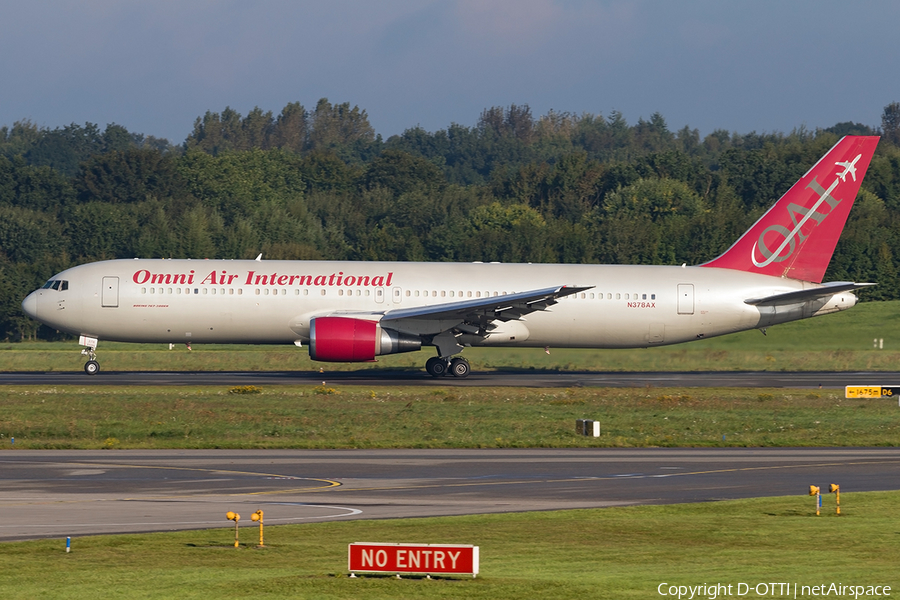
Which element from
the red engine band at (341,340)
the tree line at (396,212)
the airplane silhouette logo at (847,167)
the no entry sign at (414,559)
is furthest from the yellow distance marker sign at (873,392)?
the tree line at (396,212)

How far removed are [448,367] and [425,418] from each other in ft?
41.3

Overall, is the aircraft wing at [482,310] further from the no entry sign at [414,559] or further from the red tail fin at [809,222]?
the no entry sign at [414,559]

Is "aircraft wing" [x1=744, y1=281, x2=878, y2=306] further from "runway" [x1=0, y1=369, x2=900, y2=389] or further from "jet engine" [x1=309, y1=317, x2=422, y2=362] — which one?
"jet engine" [x1=309, y1=317, x2=422, y2=362]

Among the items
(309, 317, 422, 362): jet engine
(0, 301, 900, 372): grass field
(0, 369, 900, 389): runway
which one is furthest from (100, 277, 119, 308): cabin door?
(0, 301, 900, 372): grass field

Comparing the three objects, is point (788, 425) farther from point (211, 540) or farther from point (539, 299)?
point (211, 540)

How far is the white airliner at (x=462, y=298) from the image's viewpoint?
43.0 meters

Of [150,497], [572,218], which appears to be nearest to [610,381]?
[150,497]

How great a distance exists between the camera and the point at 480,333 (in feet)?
143

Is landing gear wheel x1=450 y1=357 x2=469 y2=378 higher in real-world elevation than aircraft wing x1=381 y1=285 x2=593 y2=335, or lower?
lower

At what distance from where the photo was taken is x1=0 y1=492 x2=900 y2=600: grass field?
12758mm

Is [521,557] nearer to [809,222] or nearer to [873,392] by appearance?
[873,392]

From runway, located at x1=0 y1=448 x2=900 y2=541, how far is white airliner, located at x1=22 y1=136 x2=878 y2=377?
16291 millimetres

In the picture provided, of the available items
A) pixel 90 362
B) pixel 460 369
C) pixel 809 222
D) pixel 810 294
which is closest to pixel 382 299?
pixel 460 369

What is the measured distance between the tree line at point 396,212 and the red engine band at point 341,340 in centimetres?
3518
